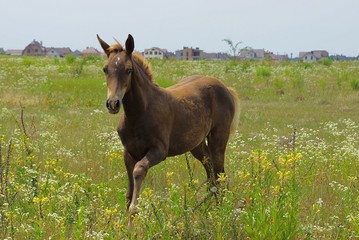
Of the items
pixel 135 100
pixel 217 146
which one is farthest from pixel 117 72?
pixel 217 146

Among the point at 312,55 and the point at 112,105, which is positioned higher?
the point at 112,105

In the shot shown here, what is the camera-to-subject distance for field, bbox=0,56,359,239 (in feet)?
13.7

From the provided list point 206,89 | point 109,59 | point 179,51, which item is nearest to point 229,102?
point 206,89

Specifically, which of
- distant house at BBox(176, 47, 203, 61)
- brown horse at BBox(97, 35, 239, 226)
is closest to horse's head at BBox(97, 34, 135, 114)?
brown horse at BBox(97, 35, 239, 226)

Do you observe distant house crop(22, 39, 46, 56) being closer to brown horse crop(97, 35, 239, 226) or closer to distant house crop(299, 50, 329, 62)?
distant house crop(299, 50, 329, 62)

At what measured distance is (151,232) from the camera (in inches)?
153

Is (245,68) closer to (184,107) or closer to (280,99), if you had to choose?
(280,99)

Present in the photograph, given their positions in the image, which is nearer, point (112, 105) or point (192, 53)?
point (112, 105)

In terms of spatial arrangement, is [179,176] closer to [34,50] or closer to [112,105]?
[112,105]

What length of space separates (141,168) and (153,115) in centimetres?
80

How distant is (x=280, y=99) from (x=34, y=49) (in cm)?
12841

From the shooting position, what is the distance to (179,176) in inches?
316

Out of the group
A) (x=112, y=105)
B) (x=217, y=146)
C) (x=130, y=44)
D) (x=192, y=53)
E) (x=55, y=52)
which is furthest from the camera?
(x=55, y=52)

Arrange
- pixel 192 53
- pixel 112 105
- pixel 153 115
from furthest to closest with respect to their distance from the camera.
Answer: pixel 192 53 → pixel 153 115 → pixel 112 105
